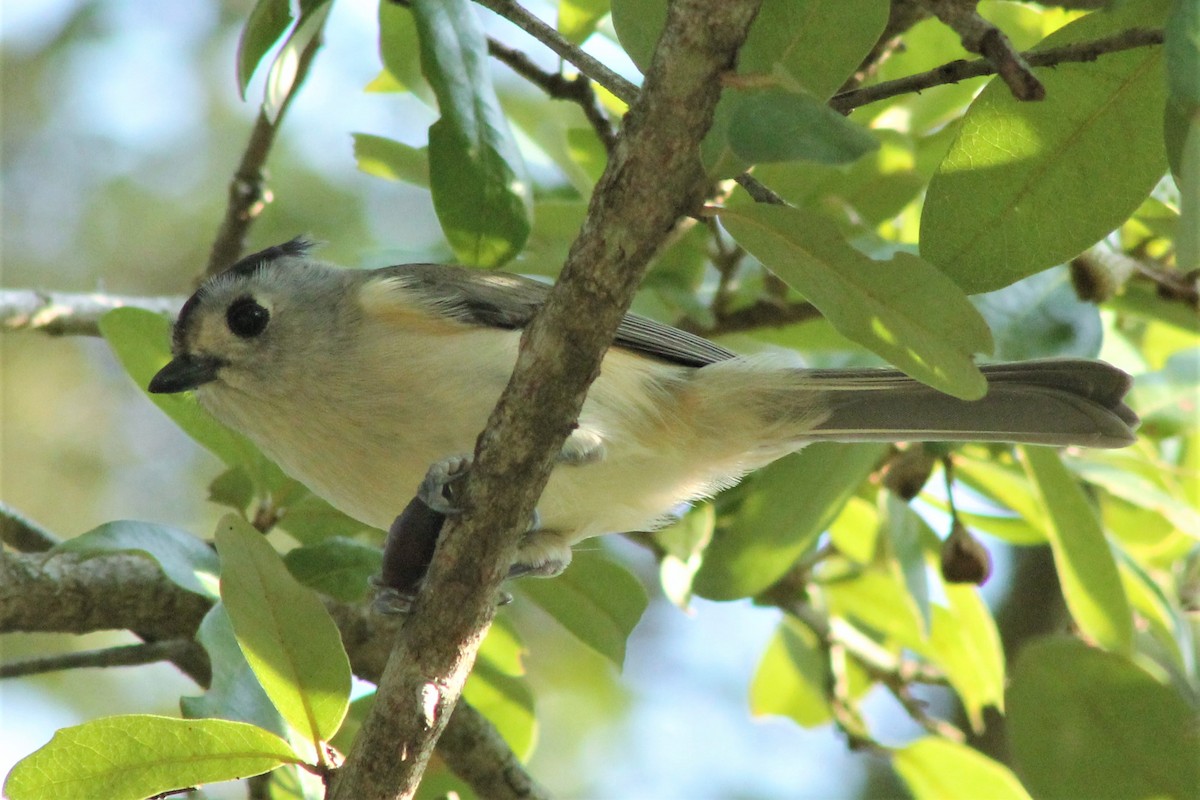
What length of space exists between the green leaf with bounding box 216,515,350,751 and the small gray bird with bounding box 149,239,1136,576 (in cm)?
61

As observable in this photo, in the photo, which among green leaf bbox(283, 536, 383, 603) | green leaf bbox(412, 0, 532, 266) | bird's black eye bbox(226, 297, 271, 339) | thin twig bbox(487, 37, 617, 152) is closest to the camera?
green leaf bbox(412, 0, 532, 266)

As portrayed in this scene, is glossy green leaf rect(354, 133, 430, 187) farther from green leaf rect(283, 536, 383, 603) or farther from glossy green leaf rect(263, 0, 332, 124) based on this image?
green leaf rect(283, 536, 383, 603)

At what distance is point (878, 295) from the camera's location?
160cm

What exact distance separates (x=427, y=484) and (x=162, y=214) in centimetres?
512

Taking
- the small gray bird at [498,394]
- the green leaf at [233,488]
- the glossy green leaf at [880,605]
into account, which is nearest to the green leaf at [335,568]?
the small gray bird at [498,394]

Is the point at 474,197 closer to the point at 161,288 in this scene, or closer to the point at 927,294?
the point at 927,294

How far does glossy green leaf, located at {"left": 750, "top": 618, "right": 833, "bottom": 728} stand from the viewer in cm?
346

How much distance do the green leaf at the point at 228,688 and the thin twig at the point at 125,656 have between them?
0.53m

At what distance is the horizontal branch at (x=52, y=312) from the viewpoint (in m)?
3.24

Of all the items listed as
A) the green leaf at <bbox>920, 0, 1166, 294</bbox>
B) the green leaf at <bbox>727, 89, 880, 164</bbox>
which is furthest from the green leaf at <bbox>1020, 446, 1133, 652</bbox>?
the green leaf at <bbox>727, 89, 880, 164</bbox>

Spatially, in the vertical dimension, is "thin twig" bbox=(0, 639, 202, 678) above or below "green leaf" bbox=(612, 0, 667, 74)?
below

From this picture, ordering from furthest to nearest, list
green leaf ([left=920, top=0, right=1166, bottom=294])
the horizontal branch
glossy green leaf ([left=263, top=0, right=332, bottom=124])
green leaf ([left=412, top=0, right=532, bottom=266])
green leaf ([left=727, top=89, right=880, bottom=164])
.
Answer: the horizontal branch → green leaf ([left=412, top=0, right=532, bottom=266]) → glossy green leaf ([left=263, top=0, right=332, bottom=124]) → green leaf ([left=920, top=0, right=1166, bottom=294]) → green leaf ([left=727, top=89, right=880, bottom=164])

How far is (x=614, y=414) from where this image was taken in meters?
2.73

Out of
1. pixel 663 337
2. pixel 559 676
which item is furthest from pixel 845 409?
pixel 559 676
